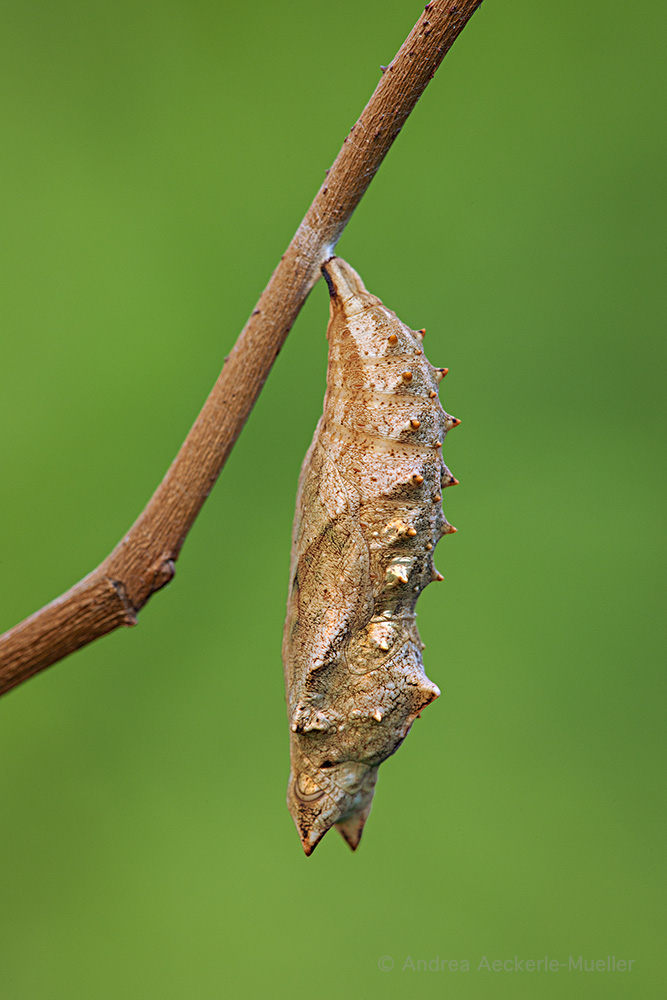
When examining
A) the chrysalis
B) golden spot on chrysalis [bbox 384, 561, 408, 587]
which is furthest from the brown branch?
golden spot on chrysalis [bbox 384, 561, 408, 587]

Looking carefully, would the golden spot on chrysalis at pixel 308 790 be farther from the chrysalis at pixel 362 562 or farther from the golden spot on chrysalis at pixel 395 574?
the golden spot on chrysalis at pixel 395 574

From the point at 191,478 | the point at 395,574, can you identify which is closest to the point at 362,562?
the point at 395,574

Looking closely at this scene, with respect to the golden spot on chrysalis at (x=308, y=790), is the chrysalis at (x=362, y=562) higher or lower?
higher

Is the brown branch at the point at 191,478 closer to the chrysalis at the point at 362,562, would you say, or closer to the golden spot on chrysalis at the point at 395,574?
the chrysalis at the point at 362,562

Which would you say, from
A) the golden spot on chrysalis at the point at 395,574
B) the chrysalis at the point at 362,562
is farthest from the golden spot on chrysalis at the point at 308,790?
the golden spot on chrysalis at the point at 395,574

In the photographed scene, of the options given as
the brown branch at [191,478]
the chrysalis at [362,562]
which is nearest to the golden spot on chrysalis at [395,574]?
the chrysalis at [362,562]

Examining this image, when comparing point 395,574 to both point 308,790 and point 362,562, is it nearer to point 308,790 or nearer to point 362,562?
point 362,562

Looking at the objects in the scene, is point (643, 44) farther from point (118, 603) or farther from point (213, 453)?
point (118, 603)
